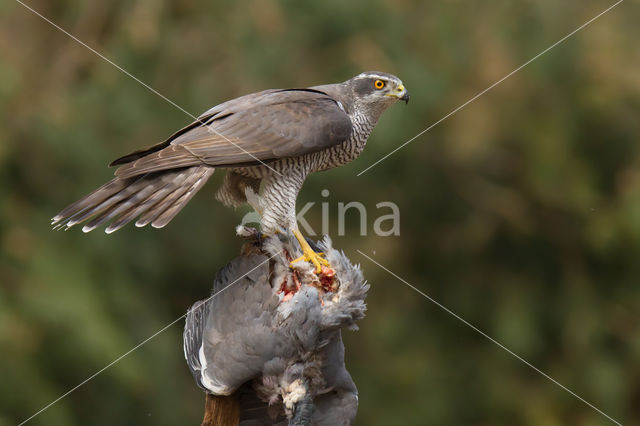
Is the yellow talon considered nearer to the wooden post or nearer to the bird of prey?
the bird of prey

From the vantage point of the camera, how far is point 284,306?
206 cm

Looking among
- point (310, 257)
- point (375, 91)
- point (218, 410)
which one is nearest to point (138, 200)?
point (310, 257)

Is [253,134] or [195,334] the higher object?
[253,134]

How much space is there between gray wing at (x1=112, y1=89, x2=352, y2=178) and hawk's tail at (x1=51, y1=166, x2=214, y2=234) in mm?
55

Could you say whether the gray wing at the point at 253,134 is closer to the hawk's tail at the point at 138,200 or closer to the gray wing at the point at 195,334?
the hawk's tail at the point at 138,200

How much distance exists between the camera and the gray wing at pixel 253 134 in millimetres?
2381

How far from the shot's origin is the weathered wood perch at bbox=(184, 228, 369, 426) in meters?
2.02

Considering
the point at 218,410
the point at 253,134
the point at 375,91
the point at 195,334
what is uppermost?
the point at 253,134

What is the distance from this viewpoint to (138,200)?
7.66 feet

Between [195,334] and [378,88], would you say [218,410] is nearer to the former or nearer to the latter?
[195,334]

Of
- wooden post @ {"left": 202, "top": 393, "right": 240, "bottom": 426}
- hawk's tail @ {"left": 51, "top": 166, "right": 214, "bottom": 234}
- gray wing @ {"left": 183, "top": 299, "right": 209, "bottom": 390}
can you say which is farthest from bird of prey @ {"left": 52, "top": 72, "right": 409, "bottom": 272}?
wooden post @ {"left": 202, "top": 393, "right": 240, "bottom": 426}

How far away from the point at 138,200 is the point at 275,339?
0.63m

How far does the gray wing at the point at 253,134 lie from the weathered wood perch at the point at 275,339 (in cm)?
33

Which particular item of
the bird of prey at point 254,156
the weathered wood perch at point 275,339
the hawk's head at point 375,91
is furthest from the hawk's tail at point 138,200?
the hawk's head at point 375,91
